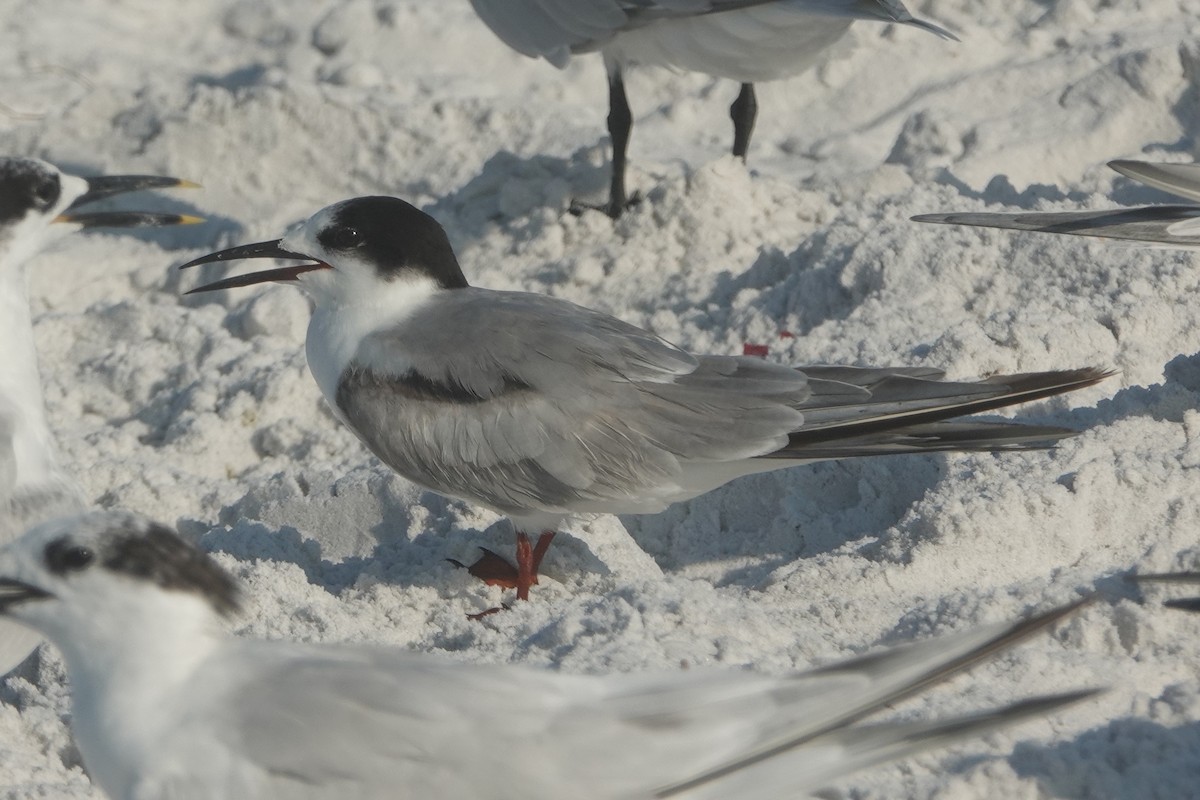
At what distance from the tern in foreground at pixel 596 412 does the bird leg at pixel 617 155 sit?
174 cm

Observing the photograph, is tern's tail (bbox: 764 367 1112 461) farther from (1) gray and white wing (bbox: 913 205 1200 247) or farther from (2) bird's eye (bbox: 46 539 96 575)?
(2) bird's eye (bbox: 46 539 96 575)

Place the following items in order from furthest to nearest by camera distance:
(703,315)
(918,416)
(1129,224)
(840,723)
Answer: (703,315) < (1129,224) < (918,416) < (840,723)

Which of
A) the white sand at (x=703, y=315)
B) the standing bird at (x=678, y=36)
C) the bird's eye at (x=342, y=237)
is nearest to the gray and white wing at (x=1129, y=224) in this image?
the white sand at (x=703, y=315)

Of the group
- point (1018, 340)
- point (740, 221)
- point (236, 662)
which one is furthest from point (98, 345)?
point (236, 662)

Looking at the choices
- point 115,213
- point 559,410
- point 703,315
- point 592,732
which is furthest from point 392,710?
point 703,315

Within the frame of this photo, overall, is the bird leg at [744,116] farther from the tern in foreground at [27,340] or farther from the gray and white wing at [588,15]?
the tern in foreground at [27,340]

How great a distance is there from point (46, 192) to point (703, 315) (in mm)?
1851

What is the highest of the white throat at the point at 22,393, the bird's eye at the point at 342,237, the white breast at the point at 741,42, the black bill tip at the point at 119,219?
the white breast at the point at 741,42

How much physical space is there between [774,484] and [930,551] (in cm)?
61

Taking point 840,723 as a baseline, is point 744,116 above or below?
above

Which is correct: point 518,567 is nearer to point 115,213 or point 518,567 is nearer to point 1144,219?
point 115,213

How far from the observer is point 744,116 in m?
5.81

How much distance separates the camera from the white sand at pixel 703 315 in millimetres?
Answer: 3156

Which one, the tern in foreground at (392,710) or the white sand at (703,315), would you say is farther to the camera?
the white sand at (703,315)
